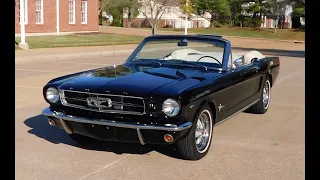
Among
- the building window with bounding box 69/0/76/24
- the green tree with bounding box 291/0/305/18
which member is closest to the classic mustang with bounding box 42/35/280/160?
the building window with bounding box 69/0/76/24

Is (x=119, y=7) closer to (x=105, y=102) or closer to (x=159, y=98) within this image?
(x=105, y=102)

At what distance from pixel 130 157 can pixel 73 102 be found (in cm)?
94

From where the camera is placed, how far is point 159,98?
4.61 m

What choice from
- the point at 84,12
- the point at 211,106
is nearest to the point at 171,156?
the point at 211,106

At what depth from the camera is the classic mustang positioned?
4.65 m

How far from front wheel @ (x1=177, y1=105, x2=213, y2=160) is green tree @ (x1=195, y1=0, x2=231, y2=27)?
52.8 meters

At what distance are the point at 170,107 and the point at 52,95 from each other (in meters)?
1.57

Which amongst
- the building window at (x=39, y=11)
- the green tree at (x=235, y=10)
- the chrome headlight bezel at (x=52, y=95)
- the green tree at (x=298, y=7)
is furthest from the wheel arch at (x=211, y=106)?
the green tree at (x=235, y=10)

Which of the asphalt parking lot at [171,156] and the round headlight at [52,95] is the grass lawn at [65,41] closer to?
the asphalt parking lot at [171,156]

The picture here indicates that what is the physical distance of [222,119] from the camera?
18.7ft

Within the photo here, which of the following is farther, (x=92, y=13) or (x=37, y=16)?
(x=92, y=13)

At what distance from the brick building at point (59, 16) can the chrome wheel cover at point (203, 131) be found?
1072 inches

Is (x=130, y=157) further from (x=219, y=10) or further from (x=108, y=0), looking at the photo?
(x=219, y=10)
